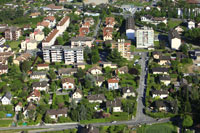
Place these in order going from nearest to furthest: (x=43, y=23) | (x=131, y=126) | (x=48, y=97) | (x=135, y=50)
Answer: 1. (x=131, y=126)
2. (x=48, y=97)
3. (x=135, y=50)
4. (x=43, y=23)

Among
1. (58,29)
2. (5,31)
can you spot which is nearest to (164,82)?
(58,29)

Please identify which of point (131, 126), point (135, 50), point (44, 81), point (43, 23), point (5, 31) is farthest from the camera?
point (43, 23)

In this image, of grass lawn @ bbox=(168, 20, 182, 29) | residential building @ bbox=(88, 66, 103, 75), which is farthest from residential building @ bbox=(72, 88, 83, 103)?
grass lawn @ bbox=(168, 20, 182, 29)

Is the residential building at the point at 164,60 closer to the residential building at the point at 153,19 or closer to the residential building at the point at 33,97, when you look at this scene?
the residential building at the point at 33,97

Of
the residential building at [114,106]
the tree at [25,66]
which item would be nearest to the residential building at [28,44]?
the tree at [25,66]

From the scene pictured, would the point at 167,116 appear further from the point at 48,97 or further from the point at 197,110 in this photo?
the point at 48,97

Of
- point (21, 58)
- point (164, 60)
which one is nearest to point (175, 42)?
point (164, 60)
